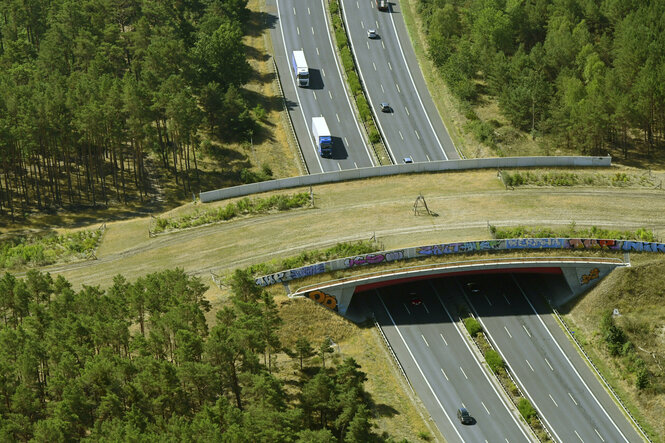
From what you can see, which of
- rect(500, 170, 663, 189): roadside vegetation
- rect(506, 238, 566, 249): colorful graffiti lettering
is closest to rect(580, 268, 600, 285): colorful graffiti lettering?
rect(506, 238, 566, 249): colorful graffiti lettering

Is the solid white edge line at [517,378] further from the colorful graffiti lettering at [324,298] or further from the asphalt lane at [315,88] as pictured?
the asphalt lane at [315,88]

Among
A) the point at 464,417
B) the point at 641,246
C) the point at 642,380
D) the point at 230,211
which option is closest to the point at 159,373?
Answer: the point at 464,417

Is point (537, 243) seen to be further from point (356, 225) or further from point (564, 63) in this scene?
point (564, 63)

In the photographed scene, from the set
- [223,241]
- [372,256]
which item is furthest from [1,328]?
[372,256]

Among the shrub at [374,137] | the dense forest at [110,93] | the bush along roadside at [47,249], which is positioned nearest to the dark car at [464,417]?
the bush along roadside at [47,249]

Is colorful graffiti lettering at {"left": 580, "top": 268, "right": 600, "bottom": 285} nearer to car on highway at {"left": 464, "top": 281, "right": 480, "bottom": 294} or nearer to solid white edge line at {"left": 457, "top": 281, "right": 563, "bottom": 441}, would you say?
car on highway at {"left": 464, "top": 281, "right": 480, "bottom": 294}
